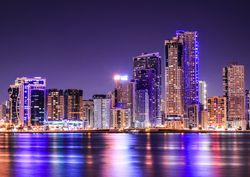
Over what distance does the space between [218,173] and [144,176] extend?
6602mm

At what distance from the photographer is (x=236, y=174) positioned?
47.7 metres

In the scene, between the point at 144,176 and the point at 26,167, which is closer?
the point at 144,176

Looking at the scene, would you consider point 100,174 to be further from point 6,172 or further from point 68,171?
point 6,172

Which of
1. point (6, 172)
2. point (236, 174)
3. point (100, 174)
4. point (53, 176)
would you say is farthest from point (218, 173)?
point (6, 172)

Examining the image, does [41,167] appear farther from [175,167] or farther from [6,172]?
[175,167]

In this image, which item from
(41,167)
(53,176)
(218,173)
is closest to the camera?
(53,176)

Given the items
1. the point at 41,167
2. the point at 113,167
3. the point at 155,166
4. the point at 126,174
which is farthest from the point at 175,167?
the point at 41,167

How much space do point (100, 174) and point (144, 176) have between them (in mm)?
3684

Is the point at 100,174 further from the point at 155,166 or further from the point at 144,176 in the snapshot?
the point at 155,166

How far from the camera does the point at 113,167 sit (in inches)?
2138

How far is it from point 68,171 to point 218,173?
1284 cm

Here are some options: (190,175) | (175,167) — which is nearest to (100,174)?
(190,175)

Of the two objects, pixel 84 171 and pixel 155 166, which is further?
pixel 155 166

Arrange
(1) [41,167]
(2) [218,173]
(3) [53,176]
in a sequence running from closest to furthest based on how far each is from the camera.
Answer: (3) [53,176] → (2) [218,173] → (1) [41,167]
